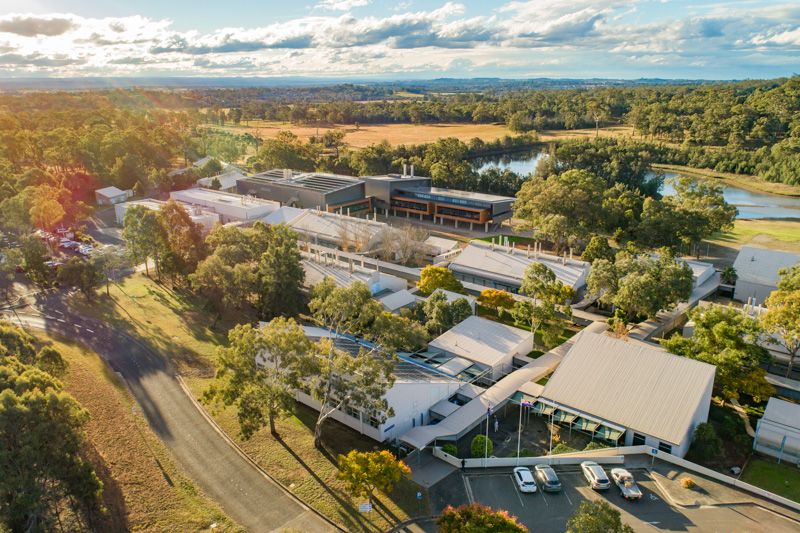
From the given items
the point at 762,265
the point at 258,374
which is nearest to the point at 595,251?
the point at 762,265

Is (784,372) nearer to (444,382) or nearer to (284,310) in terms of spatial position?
(444,382)

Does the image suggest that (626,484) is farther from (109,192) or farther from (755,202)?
(755,202)

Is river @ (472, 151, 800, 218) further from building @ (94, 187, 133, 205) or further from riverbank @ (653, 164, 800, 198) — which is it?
building @ (94, 187, 133, 205)

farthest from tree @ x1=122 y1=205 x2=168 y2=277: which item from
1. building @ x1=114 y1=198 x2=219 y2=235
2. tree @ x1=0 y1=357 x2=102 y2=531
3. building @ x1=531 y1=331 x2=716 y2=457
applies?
building @ x1=531 y1=331 x2=716 y2=457

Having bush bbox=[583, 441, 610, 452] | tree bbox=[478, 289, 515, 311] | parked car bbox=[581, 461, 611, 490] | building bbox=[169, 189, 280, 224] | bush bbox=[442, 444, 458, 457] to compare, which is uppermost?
building bbox=[169, 189, 280, 224]

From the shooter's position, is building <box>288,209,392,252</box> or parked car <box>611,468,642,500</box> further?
building <box>288,209,392,252</box>

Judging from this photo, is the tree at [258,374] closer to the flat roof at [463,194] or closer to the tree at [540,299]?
the tree at [540,299]

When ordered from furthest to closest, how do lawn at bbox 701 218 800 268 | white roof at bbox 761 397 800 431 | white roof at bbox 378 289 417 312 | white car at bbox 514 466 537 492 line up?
lawn at bbox 701 218 800 268 → white roof at bbox 378 289 417 312 → white roof at bbox 761 397 800 431 → white car at bbox 514 466 537 492

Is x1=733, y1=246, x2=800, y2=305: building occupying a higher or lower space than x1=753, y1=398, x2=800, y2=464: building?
higher
